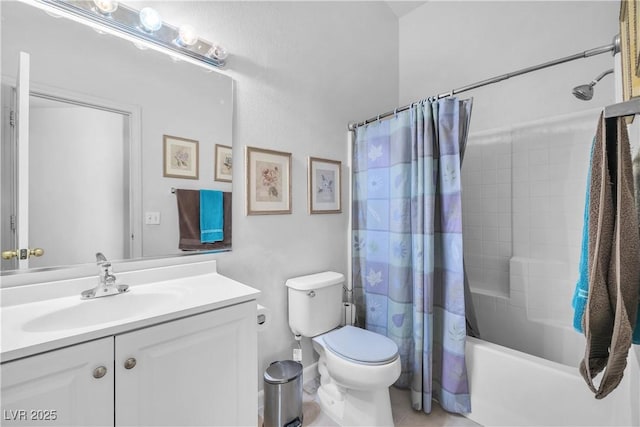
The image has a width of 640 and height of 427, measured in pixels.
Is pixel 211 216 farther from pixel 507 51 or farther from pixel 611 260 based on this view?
pixel 507 51

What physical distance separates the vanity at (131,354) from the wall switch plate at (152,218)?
0.22 m

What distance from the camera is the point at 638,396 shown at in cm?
104

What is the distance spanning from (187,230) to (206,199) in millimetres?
185

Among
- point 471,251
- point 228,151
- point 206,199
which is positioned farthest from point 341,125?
point 471,251

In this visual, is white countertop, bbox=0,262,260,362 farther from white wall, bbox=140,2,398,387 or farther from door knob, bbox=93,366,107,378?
white wall, bbox=140,2,398,387

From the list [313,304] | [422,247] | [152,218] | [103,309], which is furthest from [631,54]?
[103,309]

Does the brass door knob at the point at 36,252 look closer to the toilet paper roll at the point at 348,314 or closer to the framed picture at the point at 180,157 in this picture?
the framed picture at the point at 180,157

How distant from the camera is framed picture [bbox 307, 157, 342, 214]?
1.92 metres

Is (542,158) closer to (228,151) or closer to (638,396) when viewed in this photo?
(638,396)

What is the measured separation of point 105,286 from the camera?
109cm

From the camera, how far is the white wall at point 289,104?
157cm

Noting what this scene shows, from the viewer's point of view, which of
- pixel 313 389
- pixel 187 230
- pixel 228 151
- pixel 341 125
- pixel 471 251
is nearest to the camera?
Result: pixel 187 230

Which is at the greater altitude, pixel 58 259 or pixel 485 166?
pixel 485 166

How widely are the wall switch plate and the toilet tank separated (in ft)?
2.71
